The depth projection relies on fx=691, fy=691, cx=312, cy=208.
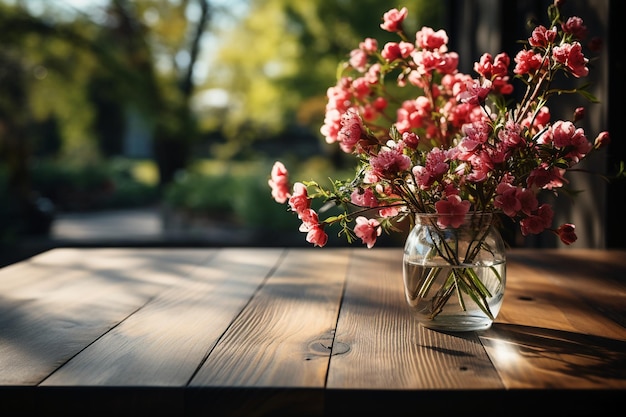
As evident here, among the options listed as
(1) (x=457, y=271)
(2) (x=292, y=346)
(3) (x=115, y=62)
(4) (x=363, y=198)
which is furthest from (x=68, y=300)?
(3) (x=115, y=62)

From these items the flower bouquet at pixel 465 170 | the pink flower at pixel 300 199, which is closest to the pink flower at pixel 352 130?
the flower bouquet at pixel 465 170

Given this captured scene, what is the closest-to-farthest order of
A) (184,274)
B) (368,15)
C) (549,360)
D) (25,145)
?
(549,360) → (184,274) → (368,15) → (25,145)

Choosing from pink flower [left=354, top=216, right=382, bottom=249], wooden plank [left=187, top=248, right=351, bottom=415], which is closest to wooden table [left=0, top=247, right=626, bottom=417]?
wooden plank [left=187, top=248, right=351, bottom=415]

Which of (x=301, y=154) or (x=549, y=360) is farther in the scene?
(x=301, y=154)

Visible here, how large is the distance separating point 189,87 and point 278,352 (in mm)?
10352

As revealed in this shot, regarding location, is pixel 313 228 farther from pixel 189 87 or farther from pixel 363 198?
pixel 189 87

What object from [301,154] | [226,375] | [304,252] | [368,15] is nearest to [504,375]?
[226,375]

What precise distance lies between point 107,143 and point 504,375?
16438 millimetres

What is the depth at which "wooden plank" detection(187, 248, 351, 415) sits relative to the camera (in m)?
0.90

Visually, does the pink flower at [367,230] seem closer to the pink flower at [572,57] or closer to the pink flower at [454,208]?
the pink flower at [454,208]

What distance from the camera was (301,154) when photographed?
14281 millimetres

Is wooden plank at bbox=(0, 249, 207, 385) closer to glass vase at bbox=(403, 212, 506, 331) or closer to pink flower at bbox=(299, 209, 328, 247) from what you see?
pink flower at bbox=(299, 209, 328, 247)

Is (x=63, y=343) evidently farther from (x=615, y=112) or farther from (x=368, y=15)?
(x=368, y=15)

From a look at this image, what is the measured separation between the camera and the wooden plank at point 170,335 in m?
0.95
